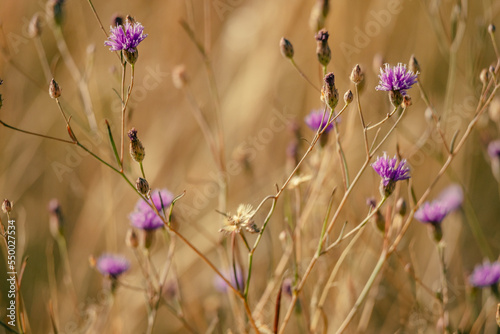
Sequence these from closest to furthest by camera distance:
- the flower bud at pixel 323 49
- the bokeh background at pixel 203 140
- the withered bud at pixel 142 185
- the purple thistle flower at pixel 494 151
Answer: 1. the withered bud at pixel 142 185
2. the flower bud at pixel 323 49
3. the purple thistle flower at pixel 494 151
4. the bokeh background at pixel 203 140

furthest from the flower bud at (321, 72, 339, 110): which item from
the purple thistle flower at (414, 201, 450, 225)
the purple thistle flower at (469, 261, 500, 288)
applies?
the purple thistle flower at (469, 261, 500, 288)

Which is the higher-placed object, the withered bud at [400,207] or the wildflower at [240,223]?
the withered bud at [400,207]

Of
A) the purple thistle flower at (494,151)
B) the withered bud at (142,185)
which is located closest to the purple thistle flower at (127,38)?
the withered bud at (142,185)

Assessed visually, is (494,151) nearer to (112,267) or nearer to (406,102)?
(406,102)

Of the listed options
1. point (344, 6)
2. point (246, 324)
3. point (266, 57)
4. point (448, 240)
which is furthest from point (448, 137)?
point (246, 324)

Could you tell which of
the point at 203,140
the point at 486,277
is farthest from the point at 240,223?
the point at 203,140

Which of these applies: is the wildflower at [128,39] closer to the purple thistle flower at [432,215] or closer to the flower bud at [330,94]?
the flower bud at [330,94]

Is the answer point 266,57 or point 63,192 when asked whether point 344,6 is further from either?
point 63,192
